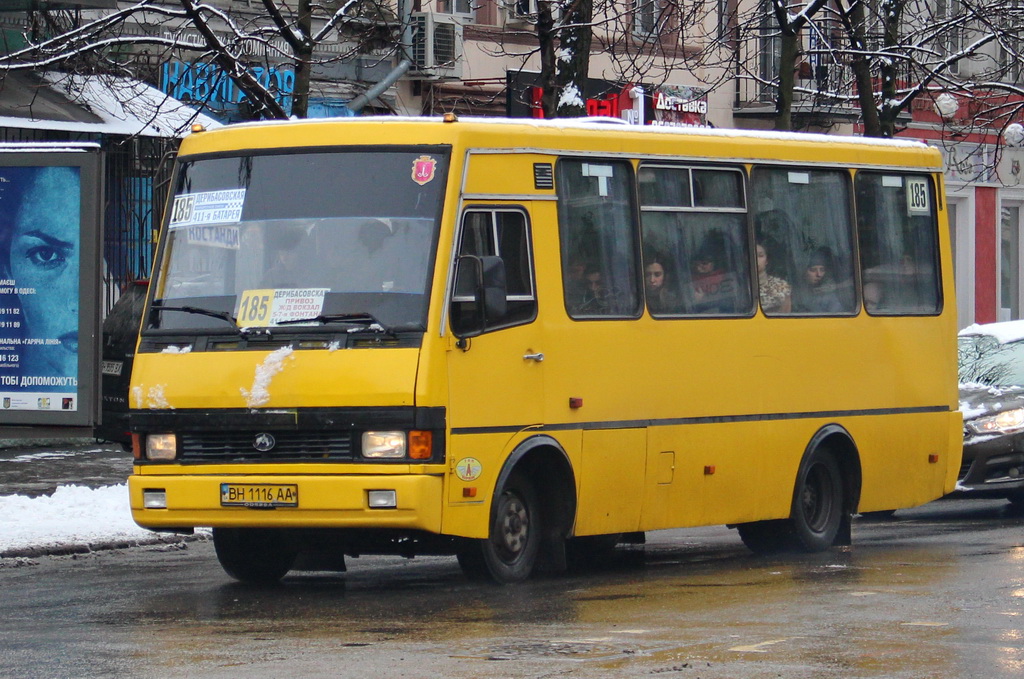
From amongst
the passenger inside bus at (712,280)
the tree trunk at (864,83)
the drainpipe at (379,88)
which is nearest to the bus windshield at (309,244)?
the passenger inside bus at (712,280)

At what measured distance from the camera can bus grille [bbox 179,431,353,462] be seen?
10984 millimetres

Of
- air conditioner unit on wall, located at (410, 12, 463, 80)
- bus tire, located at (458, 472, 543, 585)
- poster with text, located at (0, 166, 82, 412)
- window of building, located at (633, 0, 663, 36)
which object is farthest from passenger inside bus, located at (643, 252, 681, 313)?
air conditioner unit on wall, located at (410, 12, 463, 80)

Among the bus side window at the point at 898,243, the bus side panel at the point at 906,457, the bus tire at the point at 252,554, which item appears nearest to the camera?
the bus tire at the point at 252,554

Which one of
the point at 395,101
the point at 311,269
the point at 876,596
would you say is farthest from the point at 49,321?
the point at 395,101

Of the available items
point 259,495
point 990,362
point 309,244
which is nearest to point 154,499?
point 259,495

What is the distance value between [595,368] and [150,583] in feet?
9.80

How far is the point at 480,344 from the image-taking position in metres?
11.3

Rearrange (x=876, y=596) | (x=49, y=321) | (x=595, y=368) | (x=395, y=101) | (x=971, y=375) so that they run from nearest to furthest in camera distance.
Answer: (x=876, y=596), (x=595, y=368), (x=49, y=321), (x=971, y=375), (x=395, y=101)

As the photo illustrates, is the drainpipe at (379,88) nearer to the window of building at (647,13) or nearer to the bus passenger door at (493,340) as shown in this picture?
the window of building at (647,13)

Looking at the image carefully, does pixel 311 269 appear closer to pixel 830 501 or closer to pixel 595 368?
pixel 595 368

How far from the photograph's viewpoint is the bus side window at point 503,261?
11.2m

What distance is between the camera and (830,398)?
14.2 metres

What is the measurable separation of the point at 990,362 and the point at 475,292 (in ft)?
27.8

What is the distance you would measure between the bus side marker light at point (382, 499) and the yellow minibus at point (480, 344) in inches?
0.5
